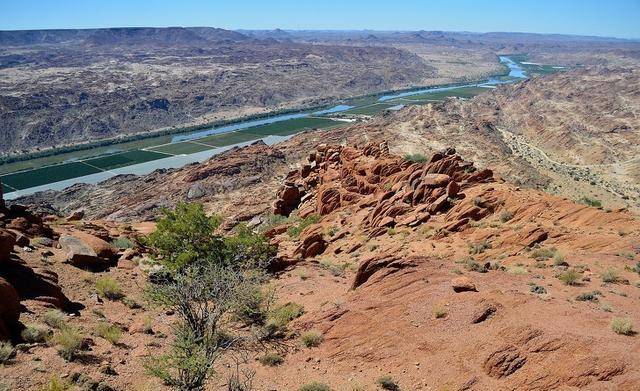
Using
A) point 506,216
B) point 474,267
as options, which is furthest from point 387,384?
point 506,216

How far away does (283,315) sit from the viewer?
1759cm

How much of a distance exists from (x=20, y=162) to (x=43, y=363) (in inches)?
4433

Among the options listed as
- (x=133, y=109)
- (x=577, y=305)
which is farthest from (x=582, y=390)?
(x=133, y=109)

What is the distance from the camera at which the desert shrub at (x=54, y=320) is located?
1515 cm

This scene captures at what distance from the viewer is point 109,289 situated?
2014cm

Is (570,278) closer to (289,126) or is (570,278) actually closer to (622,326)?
(622,326)

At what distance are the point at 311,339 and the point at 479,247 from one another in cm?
1104

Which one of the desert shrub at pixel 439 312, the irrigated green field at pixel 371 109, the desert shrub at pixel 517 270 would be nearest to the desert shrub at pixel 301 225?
the desert shrub at pixel 517 270

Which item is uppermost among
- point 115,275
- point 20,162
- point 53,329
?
point 53,329

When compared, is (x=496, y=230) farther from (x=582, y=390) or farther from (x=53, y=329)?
(x=53, y=329)

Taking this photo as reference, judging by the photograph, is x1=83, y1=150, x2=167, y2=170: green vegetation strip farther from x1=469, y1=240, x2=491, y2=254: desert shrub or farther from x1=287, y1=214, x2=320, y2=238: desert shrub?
x1=469, y1=240, x2=491, y2=254: desert shrub

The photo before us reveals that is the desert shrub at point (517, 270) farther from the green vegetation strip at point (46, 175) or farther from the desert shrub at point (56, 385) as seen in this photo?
the green vegetation strip at point (46, 175)

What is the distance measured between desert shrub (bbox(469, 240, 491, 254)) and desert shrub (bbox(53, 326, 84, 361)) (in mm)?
17186

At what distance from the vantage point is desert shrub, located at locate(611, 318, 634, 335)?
1215 cm
